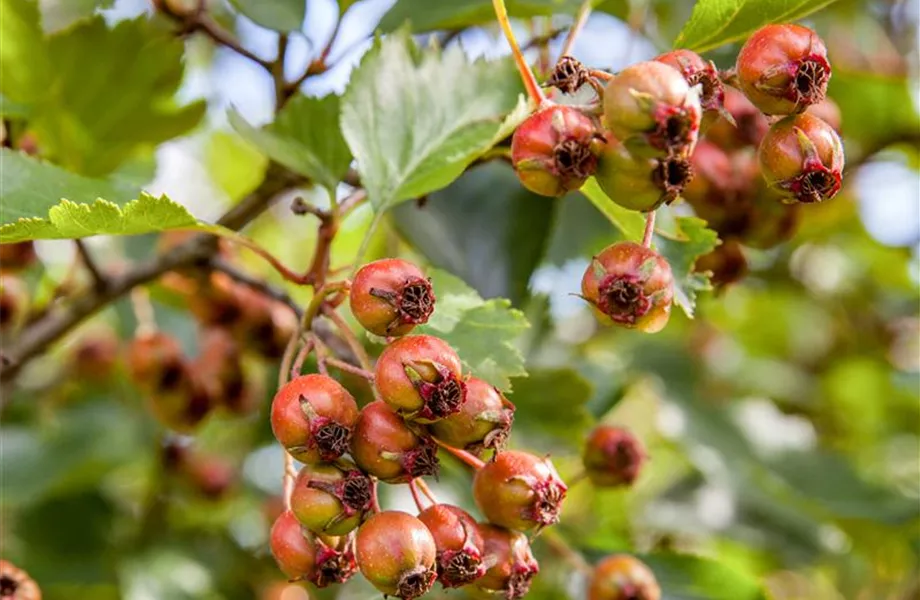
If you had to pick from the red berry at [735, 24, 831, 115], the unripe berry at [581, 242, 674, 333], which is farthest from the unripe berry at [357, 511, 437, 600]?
the red berry at [735, 24, 831, 115]

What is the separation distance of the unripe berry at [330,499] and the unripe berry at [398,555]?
0.08 ft

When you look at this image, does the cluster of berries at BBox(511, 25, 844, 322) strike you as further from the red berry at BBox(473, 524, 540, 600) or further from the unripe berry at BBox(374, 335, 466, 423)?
the red berry at BBox(473, 524, 540, 600)

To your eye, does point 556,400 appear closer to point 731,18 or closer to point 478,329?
point 478,329

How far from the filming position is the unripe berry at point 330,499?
41.2 inches

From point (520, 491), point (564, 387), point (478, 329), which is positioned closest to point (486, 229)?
point (564, 387)

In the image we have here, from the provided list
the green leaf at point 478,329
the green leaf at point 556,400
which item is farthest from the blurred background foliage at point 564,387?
the green leaf at point 478,329

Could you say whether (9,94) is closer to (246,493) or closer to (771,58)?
(771,58)

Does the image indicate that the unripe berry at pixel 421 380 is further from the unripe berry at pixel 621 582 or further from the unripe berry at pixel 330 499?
the unripe berry at pixel 621 582

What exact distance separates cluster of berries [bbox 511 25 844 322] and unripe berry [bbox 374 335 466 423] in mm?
172

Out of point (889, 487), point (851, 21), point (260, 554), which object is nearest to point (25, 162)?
point (260, 554)

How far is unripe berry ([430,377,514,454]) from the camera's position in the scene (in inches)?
41.8

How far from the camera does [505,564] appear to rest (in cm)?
114

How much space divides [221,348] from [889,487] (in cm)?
151

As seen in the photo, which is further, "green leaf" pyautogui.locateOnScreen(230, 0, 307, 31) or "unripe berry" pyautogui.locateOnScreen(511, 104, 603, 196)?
"green leaf" pyautogui.locateOnScreen(230, 0, 307, 31)
